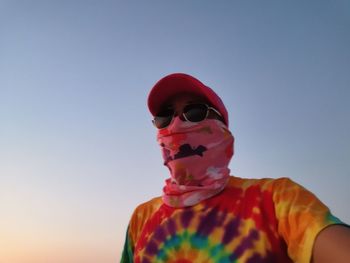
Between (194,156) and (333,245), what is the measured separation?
1.71 metres

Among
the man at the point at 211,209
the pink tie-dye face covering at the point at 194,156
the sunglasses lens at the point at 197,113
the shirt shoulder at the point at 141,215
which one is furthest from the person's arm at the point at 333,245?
the sunglasses lens at the point at 197,113

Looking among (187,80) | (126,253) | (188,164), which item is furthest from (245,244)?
(187,80)

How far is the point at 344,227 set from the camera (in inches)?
103

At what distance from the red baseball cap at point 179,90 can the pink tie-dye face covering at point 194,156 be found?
20cm

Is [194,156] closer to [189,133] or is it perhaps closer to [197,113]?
[189,133]

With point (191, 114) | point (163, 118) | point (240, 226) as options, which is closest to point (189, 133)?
point (191, 114)

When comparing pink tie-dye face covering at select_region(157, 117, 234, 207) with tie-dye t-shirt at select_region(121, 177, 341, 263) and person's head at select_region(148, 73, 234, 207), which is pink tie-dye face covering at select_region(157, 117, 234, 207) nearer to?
person's head at select_region(148, 73, 234, 207)

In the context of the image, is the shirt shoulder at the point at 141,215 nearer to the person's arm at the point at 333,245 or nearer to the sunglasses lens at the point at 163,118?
the sunglasses lens at the point at 163,118

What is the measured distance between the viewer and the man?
2783mm

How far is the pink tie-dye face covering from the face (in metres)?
0.06

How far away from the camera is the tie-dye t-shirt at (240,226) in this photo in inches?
111

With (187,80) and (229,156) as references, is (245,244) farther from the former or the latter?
(187,80)

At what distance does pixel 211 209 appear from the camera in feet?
11.5

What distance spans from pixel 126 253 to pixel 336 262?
2.04 metres
